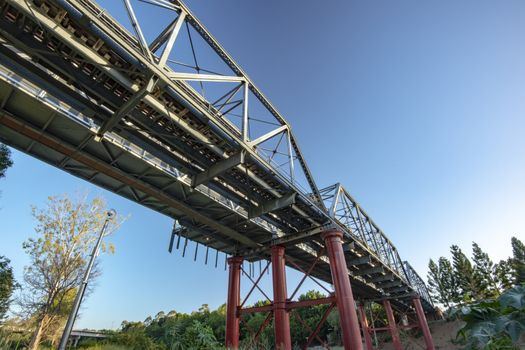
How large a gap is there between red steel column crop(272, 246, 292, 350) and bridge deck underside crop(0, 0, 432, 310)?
154cm

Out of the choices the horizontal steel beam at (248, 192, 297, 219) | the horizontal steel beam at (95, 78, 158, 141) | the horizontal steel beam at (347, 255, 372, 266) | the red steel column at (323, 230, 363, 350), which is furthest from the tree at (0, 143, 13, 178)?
the horizontal steel beam at (347, 255, 372, 266)

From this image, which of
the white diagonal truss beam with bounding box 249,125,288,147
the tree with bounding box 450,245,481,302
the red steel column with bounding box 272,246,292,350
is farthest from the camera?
the tree with bounding box 450,245,481,302

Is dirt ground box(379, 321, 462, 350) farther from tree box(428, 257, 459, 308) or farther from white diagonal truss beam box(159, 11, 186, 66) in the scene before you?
white diagonal truss beam box(159, 11, 186, 66)

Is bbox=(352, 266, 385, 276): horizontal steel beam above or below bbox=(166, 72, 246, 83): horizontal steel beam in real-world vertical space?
below

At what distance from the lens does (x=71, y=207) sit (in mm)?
23688

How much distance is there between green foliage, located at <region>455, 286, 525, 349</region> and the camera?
5.52m

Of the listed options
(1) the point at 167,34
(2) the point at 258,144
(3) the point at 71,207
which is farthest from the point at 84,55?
(3) the point at 71,207

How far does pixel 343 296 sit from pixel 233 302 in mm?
6588

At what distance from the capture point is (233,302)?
15.6 meters

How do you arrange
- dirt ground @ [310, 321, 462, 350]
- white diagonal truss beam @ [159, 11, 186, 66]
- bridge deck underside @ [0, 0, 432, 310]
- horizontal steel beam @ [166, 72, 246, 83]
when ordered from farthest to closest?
dirt ground @ [310, 321, 462, 350] < horizontal steel beam @ [166, 72, 246, 83] < white diagonal truss beam @ [159, 11, 186, 66] < bridge deck underside @ [0, 0, 432, 310]

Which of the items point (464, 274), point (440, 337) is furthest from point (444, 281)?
point (440, 337)

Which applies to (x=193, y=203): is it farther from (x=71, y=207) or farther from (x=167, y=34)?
(x=71, y=207)

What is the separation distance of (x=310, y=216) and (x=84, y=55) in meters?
11.7

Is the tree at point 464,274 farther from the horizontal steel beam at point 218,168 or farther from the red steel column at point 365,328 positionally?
the horizontal steel beam at point 218,168
